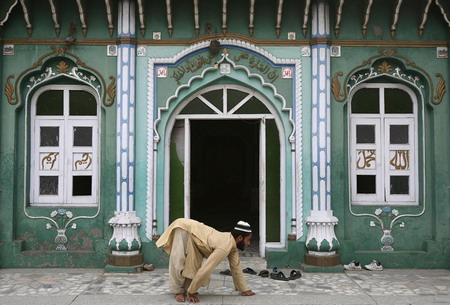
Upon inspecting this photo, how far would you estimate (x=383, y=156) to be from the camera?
816cm

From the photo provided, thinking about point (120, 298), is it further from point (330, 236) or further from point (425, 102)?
point (425, 102)

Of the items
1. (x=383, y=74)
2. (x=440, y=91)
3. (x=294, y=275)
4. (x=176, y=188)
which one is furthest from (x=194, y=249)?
(x=440, y=91)

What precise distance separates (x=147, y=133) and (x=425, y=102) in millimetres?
4879

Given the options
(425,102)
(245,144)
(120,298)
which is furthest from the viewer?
(245,144)

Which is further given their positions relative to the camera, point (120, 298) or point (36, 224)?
point (36, 224)

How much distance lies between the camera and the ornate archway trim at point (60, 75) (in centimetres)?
791

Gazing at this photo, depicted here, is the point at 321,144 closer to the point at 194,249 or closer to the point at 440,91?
the point at 440,91

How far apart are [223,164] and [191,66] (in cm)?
1149

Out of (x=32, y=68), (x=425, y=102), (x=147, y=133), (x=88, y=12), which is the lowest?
(x=147, y=133)

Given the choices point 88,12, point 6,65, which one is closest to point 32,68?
point 6,65

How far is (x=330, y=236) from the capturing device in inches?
299

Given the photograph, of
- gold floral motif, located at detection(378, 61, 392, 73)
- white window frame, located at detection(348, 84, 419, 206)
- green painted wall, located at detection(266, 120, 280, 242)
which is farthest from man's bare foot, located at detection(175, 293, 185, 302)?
gold floral motif, located at detection(378, 61, 392, 73)

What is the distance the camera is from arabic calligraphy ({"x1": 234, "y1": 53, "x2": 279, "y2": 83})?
797 centimetres

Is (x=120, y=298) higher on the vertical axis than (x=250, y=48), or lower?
lower
